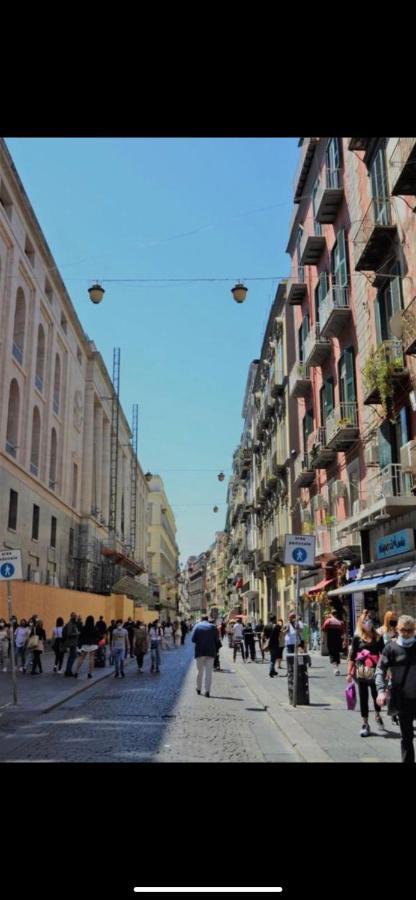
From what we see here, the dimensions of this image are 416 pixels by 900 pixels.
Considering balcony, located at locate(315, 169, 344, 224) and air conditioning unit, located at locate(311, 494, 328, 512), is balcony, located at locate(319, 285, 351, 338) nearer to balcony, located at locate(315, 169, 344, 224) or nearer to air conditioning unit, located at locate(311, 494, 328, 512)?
balcony, located at locate(315, 169, 344, 224)

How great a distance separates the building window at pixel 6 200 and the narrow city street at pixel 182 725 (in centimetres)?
1785

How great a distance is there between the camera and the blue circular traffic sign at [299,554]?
1326 cm

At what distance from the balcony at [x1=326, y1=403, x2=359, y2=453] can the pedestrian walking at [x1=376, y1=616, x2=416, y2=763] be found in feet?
47.9

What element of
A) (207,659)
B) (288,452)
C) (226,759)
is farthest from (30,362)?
(226,759)

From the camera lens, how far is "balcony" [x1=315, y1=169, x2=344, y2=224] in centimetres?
2416

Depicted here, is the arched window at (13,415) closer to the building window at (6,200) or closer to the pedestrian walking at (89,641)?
the building window at (6,200)

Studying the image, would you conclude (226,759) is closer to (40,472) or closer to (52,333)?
(40,472)

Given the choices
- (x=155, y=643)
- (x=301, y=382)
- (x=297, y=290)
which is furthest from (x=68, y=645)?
(x=297, y=290)

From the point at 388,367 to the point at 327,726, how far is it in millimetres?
9176

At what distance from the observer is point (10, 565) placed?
46.8ft

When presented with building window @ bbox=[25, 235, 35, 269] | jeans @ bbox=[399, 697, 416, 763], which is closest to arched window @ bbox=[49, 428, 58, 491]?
building window @ bbox=[25, 235, 35, 269]

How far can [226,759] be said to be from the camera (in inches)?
341

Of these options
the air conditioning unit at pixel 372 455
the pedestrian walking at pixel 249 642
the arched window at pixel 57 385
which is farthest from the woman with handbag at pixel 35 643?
the arched window at pixel 57 385
